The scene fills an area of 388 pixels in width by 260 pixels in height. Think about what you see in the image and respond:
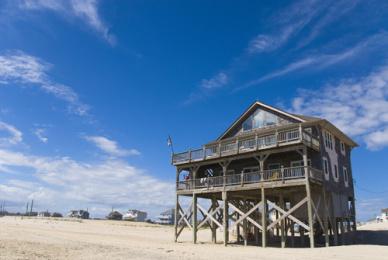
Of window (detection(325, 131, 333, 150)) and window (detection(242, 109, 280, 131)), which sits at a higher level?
window (detection(242, 109, 280, 131))

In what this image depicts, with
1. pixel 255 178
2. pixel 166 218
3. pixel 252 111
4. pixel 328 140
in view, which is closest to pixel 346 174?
pixel 328 140

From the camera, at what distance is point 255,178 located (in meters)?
27.5

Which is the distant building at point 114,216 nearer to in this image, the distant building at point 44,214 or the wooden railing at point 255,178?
the distant building at point 44,214

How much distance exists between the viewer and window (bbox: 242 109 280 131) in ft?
101

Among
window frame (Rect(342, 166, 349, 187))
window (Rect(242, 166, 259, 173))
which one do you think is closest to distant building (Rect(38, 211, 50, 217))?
window (Rect(242, 166, 259, 173))

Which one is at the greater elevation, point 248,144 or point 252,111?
point 252,111

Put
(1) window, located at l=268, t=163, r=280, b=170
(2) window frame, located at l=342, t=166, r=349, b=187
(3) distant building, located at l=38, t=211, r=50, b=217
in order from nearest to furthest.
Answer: (1) window, located at l=268, t=163, r=280, b=170
(2) window frame, located at l=342, t=166, r=349, b=187
(3) distant building, located at l=38, t=211, r=50, b=217

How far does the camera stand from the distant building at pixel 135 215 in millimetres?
111531

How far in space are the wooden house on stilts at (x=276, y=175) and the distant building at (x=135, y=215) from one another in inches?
3166

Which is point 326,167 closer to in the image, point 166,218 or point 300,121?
point 300,121

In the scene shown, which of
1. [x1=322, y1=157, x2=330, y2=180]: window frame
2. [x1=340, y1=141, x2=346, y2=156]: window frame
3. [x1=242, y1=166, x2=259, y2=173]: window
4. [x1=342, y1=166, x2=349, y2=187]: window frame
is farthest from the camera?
[x1=340, y1=141, x2=346, y2=156]: window frame

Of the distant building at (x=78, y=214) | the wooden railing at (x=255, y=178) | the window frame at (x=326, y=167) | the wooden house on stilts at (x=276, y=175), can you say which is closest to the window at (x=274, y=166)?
the wooden house on stilts at (x=276, y=175)

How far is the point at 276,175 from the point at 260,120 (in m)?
6.42

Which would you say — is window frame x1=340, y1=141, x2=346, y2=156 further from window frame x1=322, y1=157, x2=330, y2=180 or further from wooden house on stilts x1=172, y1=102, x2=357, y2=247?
window frame x1=322, y1=157, x2=330, y2=180
